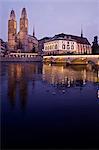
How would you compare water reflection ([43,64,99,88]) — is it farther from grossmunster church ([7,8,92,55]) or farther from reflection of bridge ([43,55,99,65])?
grossmunster church ([7,8,92,55])

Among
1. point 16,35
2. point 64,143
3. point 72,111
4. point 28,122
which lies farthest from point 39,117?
point 16,35

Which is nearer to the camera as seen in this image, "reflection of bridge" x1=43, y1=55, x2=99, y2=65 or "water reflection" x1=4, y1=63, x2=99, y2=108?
"water reflection" x1=4, y1=63, x2=99, y2=108

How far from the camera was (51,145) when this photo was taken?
264cm

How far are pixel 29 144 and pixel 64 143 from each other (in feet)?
1.33

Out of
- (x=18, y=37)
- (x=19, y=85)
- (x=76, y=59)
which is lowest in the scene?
(x=19, y=85)

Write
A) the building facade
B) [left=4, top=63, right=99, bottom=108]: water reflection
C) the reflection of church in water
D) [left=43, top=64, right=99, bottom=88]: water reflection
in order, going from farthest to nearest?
1. the building facade
2. [left=43, top=64, right=99, bottom=88]: water reflection
3. [left=4, top=63, right=99, bottom=108]: water reflection
4. the reflection of church in water

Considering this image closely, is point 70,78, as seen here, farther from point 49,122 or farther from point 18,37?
point 18,37

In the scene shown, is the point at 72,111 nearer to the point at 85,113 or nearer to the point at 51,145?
the point at 85,113

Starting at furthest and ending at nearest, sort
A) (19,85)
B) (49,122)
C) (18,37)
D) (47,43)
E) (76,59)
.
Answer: (18,37)
(47,43)
(76,59)
(19,85)
(49,122)

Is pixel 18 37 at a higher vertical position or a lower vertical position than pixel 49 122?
higher

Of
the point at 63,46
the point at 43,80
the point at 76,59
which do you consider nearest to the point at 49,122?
the point at 43,80

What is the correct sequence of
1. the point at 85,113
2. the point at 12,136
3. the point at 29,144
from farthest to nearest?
the point at 85,113 < the point at 12,136 < the point at 29,144

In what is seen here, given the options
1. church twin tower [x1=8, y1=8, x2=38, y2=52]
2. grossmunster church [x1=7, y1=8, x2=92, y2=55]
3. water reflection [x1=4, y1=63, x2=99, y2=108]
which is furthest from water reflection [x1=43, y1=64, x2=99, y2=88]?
church twin tower [x1=8, y1=8, x2=38, y2=52]

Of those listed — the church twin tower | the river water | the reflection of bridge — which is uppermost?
the church twin tower
